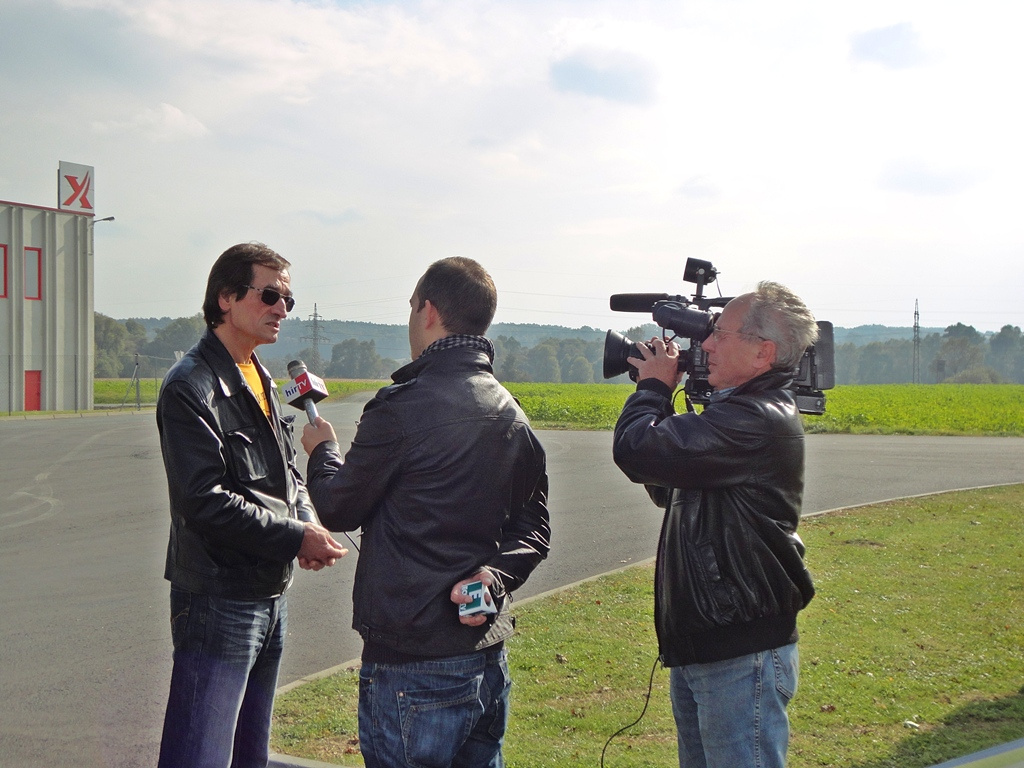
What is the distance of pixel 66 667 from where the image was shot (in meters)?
5.39

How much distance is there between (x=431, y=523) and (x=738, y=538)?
0.84 metres

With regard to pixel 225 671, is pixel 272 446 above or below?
above

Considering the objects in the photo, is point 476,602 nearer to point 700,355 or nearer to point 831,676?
point 700,355

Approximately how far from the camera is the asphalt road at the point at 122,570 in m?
4.61

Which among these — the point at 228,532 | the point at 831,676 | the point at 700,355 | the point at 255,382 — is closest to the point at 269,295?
the point at 255,382

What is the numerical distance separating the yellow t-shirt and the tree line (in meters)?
40.5

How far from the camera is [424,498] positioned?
2.41m

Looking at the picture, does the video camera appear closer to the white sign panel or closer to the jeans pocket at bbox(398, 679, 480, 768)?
→ the jeans pocket at bbox(398, 679, 480, 768)

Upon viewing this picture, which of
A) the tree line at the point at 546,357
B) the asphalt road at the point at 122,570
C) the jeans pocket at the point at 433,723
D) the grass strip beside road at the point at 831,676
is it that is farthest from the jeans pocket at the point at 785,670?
the tree line at the point at 546,357

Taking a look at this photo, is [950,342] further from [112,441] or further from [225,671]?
[225,671]

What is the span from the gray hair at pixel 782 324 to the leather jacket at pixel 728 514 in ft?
0.45

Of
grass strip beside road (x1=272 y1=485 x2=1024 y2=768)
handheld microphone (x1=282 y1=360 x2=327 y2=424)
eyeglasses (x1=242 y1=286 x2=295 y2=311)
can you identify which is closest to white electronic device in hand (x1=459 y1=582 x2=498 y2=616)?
handheld microphone (x1=282 y1=360 x2=327 y2=424)

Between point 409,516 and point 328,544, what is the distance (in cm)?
57

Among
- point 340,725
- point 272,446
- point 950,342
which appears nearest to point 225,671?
point 272,446
